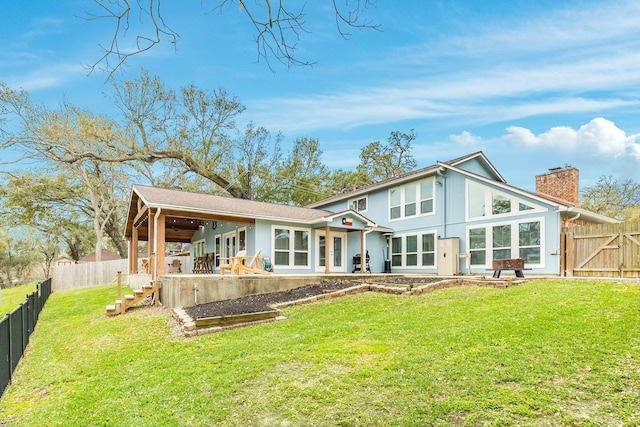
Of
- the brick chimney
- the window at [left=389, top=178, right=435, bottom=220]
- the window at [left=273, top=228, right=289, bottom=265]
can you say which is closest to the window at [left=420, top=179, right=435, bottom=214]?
the window at [left=389, top=178, right=435, bottom=220]

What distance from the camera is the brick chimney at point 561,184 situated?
15055 mm

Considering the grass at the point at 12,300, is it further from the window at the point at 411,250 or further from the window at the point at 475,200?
the window at the point at 475,200

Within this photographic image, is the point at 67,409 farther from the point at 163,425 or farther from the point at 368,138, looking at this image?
the point at 368,138

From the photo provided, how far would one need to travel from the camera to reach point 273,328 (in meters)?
7.59

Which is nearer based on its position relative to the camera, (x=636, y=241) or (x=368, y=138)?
(x=636, y=241)

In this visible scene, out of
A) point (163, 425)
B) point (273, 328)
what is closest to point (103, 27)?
point (163, 425)

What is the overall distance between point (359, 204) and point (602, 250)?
11.2 metres

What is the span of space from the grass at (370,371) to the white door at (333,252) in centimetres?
762

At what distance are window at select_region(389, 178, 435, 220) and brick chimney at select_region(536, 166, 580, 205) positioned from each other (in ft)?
14.9

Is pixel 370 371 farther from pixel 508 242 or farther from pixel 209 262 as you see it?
pixel 209 262

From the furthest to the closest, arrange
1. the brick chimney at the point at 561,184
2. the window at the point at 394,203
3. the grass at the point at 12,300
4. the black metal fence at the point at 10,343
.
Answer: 1. the window at the point at 394,203
2. the grass at the point at 12,300
3. the brick chimney at the point at 561,184
4. the black metal fence at the point at 10,343

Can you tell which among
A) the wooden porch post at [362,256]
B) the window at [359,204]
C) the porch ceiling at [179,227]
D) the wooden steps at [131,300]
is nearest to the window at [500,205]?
the wooden porch post at [362,256]

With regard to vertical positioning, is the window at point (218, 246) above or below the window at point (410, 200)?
below

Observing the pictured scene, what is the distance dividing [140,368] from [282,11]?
549 cm
